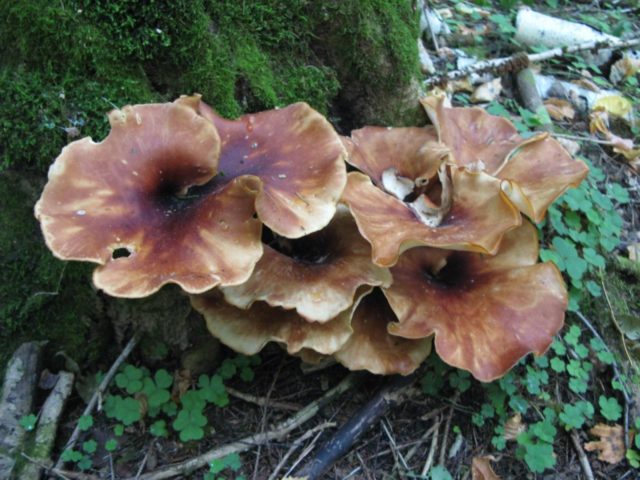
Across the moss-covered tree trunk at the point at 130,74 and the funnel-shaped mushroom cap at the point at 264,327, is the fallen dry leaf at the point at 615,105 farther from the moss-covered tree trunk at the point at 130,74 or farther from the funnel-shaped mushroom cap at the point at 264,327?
the funnel-shaped mushroom cap at the point at 264,327

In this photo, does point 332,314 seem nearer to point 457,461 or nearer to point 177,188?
point 177,188

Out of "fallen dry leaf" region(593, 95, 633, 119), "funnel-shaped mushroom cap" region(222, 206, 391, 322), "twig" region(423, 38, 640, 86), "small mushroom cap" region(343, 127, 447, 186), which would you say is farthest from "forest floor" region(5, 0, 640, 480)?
"fallen dry leaf" region(593, 95, 633, 119)

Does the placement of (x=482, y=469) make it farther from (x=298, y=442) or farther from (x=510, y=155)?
(x=510, y=155)

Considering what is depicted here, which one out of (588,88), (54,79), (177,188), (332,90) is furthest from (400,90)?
(588,88)

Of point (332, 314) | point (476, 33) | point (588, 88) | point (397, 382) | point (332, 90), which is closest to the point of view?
point (332, 314)

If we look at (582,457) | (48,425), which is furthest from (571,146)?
(48,425)
